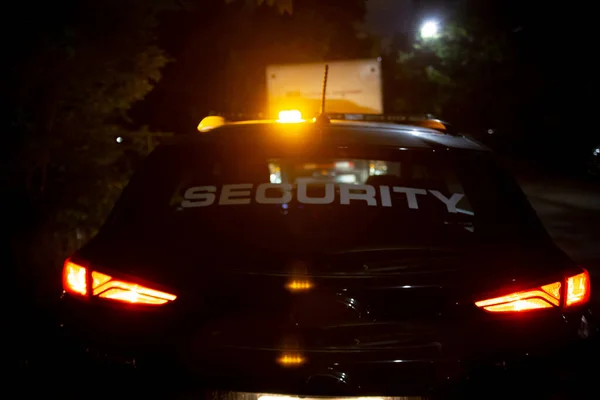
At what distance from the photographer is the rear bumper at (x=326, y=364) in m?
2.59

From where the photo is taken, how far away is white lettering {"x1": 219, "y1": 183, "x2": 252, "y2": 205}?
343 centimetres

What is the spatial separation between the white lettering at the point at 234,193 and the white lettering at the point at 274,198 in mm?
51

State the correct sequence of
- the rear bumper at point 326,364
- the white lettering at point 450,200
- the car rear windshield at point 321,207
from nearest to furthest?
the rear bumper at point 326,364 < the car rear windshield at point 321,207 < the white lettering at point 450,200

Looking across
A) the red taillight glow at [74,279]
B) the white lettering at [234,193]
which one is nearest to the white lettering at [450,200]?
the white lettering at [234,193]

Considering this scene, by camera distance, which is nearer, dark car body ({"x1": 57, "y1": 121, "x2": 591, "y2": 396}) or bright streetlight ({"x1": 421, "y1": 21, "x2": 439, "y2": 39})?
dark car body ({"x1": 57, "y1": 121, "x2": 591, "y2": 396})

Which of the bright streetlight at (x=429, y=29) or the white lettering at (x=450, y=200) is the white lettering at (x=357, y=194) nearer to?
the white lettering at (x=450, y=200)

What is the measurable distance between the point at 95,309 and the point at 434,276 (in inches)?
49.1

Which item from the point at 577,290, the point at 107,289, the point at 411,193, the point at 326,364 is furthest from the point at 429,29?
the point at 326,364

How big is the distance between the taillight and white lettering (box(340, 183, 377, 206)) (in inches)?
35.1

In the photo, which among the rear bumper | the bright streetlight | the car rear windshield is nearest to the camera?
the rear bumper

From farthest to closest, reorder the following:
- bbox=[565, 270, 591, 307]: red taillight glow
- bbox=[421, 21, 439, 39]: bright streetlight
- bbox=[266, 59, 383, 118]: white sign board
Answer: bbox=[421, 21, 439, 39]: bright streetlight, bbox=[266, 59, 383, 118]: white sign board, bbox=[565, 270, 591, 307]: red taillight glow

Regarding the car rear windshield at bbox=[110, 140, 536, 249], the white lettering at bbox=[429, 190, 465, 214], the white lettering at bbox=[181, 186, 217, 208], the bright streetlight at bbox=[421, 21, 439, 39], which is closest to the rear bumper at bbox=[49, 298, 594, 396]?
the car rear windshield at bbox=[110, 140, 536, 249]

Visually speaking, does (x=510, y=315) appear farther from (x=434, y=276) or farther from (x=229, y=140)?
(x=229, y=140)

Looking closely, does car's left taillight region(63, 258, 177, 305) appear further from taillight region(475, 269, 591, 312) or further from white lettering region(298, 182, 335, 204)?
taillight region(475, 269, 591, 312)
